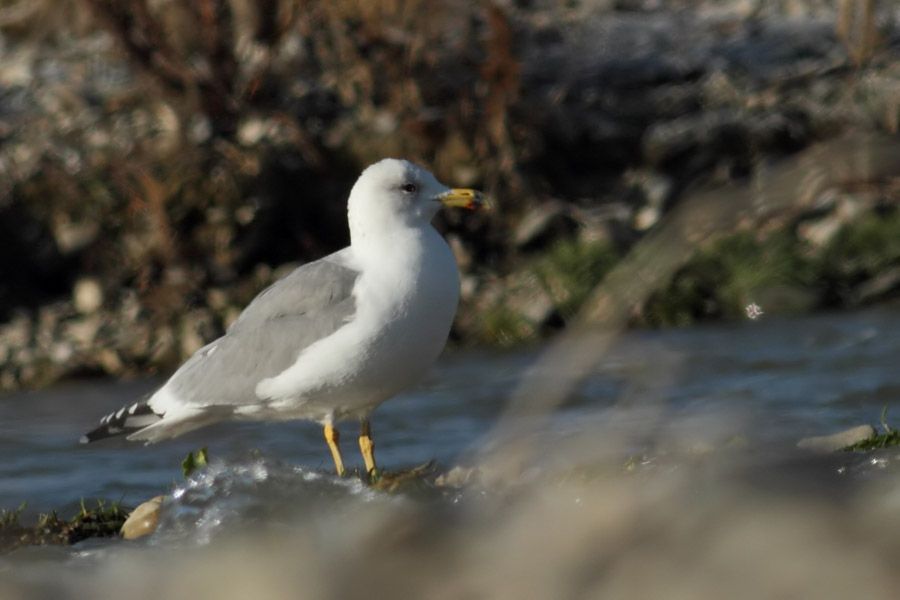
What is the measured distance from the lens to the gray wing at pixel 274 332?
562cm

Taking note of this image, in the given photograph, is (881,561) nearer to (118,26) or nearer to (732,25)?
(118,26)

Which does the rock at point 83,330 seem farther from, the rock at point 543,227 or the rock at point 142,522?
the rock at point 142,522

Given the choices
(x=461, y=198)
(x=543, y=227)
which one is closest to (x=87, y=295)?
(x=543, y=227)

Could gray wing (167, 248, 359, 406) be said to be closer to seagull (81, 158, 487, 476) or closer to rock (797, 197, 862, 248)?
seagull (81, 158, 487, 476)

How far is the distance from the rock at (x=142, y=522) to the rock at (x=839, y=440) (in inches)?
80.4

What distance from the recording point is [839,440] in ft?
18.5

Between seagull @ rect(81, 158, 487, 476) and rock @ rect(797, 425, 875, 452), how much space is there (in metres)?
1.23

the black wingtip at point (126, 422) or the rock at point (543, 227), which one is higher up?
the black wingtip at point (126, 422)

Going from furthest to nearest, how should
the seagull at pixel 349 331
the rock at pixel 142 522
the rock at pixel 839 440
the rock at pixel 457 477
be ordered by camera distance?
the rock at pixel 839 440 < the seagull at pixel 349 331 < the rock at pixel 457 477 < the rock at pixel 142 522

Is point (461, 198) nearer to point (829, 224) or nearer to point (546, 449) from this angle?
point (546, 449)

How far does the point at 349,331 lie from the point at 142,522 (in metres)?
0.86

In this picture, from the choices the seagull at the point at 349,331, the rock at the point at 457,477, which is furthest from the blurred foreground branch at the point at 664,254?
the seagull at the point at 349,331

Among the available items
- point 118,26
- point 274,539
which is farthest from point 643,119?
point 274,539

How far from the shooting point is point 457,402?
8195 millimetres
